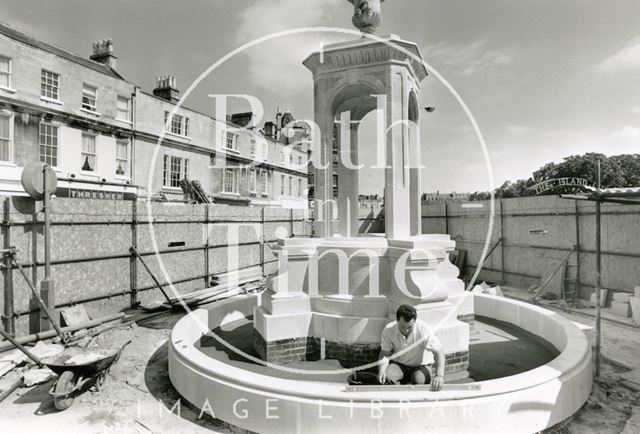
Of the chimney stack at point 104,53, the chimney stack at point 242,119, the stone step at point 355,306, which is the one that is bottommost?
the stone step at point 355,306

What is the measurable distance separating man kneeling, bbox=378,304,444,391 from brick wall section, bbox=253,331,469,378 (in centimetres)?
134

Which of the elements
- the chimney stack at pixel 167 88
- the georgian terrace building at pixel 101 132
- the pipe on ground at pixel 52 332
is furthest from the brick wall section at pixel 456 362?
the chimney stack at pixel 167 88

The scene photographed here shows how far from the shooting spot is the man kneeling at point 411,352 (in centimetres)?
495

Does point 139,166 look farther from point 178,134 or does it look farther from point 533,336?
point 533,336

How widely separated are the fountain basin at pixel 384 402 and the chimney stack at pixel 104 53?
27.4 m

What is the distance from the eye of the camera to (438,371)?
15.4 feet


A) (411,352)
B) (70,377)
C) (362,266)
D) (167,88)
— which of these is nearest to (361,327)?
(362,266)

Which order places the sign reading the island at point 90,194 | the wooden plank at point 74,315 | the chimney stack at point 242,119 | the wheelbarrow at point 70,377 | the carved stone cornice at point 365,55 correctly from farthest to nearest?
the chimney stack at point 242,119 < the sign reading the island at point 90,194 < the wooden plank at point 74,315 < the carved stone cornice at point 365,55 < the wheelbarrow at point 70,377

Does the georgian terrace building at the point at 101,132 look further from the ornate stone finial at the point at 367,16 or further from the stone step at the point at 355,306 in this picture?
the stone step at the point at 355,306

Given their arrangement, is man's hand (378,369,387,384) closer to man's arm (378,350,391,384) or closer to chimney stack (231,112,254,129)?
man's arm (378,350,391,384)

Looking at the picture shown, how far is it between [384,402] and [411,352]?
38.1 inches

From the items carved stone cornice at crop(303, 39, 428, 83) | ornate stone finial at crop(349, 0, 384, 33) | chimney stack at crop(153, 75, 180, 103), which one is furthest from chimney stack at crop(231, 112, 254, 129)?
carved stone cornice at crop(303, 39, 428, 83)

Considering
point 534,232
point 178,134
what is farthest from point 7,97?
point 534,232

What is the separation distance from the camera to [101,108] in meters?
22.6
